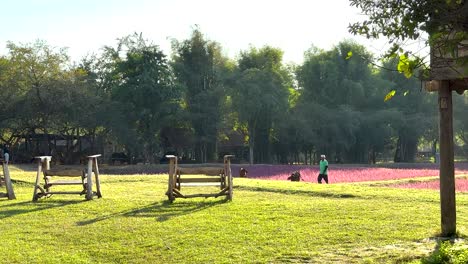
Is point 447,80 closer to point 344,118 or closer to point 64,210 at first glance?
point 64,210

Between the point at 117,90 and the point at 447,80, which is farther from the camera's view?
the point at 117,90

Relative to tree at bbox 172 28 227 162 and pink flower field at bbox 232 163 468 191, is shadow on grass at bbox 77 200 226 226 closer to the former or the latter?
pink flower field at bbox 232 163 468 191

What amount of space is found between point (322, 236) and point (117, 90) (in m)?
40.8

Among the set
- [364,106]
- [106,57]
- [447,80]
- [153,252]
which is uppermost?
[106,57]

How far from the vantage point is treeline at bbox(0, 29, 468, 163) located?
4750 centimetres

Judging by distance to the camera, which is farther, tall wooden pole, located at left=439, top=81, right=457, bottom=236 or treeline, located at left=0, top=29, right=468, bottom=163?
treeline, located at left=0, top=29, right=468, bottom=163

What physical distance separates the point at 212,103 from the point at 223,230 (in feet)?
144

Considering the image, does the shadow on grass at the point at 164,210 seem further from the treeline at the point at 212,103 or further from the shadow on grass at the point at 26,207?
the treeline at the point at 212,103

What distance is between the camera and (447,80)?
31.2ft

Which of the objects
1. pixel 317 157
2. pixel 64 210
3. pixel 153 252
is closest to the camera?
pixel 153 252

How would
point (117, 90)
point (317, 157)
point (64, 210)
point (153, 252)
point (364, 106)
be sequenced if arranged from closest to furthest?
1. point (153, 252)
2. point (64, 210)
3. point (117, 90)
4. point (364, 106)
5. point (317, 157)

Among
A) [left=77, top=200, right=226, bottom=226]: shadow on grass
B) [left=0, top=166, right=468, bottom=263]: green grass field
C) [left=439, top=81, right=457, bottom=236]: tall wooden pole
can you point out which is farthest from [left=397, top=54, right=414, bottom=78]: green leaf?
[left=77, top=200, right=226, bottom=226]: shadow on grass

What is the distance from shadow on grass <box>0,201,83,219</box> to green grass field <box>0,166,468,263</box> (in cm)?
2

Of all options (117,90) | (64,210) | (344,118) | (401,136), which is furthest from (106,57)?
(64,210)
